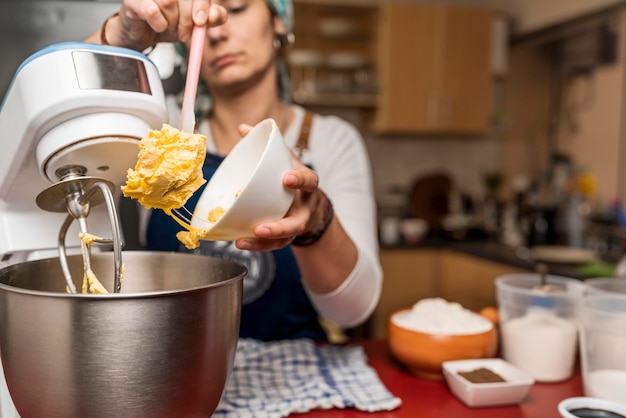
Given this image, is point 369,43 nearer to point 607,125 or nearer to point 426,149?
point 426,149

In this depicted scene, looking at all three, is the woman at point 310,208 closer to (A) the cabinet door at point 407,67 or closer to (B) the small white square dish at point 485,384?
(B) the small white square dish at point 485,384

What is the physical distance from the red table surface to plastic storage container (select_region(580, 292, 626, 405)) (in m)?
0.06

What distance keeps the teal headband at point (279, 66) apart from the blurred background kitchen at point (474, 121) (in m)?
1.56

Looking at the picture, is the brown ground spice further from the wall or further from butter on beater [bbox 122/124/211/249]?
the wall

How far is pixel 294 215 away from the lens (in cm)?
75

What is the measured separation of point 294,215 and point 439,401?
0.36 meters

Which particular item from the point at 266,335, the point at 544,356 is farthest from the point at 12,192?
the point at 544,356

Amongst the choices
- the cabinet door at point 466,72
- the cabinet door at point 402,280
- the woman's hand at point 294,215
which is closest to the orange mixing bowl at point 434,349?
the woman's hand at point 294,215

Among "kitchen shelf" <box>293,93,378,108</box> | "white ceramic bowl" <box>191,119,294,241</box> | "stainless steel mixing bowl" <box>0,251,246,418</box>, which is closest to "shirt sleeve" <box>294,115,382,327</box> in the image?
"white ceramic bowl" <box>191,119,294,241</box>

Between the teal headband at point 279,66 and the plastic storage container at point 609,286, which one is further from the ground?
the teal headband at point 279,66

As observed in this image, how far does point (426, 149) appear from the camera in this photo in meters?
3.71

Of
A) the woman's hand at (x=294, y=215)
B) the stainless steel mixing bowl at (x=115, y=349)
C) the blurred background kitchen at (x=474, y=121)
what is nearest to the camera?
the stainless steel mixing bowl at (x=115, y=349)

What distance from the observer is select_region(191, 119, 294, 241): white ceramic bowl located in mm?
621

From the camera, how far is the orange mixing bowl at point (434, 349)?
912 mm
